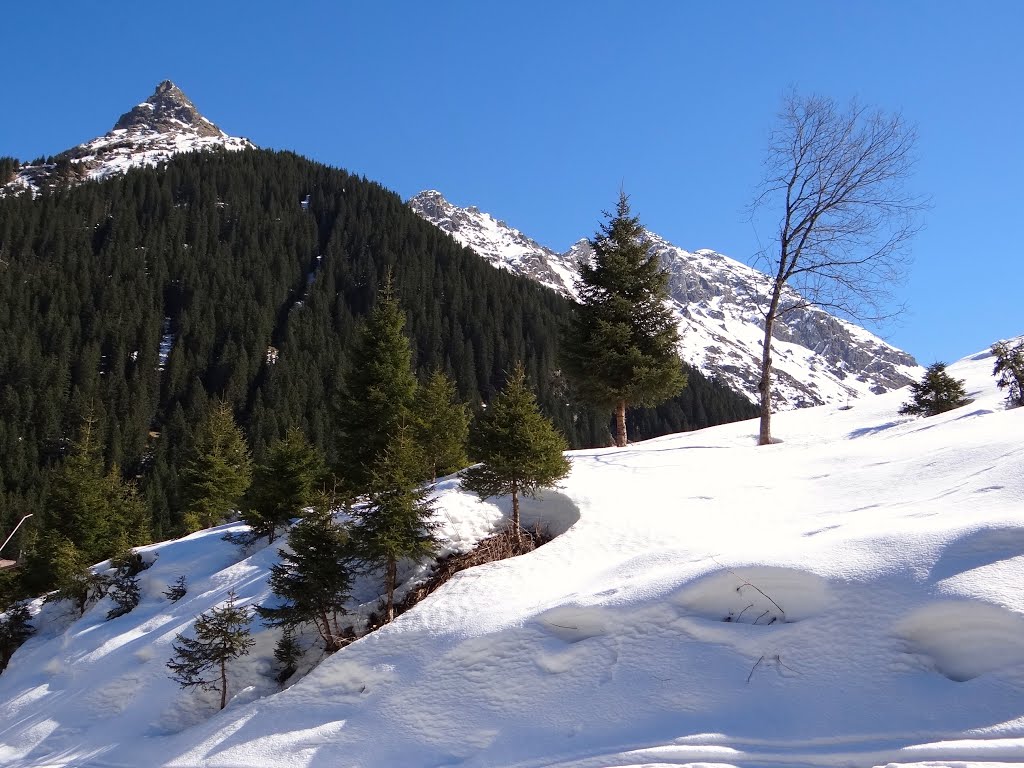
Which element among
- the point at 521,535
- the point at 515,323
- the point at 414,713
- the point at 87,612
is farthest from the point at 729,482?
the point at 515,323

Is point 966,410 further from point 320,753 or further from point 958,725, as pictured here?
point 320,753

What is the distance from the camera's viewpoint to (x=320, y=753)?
8.77 meters

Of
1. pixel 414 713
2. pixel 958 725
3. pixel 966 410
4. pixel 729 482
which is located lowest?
pixel 414 713

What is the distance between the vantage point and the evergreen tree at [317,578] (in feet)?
40.0

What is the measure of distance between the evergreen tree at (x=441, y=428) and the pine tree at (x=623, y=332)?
549 cm

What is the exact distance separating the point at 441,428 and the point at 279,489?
21.9 feet

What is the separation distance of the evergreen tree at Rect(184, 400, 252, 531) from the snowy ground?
16151mm

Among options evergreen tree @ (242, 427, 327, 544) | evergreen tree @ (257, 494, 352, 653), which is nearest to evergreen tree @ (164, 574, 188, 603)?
evergreen tree @ (242, 427, 327, 544)

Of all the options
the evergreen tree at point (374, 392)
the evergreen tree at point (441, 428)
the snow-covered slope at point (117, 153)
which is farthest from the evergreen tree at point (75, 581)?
the snow-covered slope at point (117, 153)

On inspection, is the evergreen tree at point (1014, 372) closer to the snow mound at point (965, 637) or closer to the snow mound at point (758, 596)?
the snow mound at point (758, 596)

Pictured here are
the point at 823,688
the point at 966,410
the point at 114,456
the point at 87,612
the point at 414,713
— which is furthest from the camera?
the point at 114,456

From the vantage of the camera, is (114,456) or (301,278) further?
(301,278)

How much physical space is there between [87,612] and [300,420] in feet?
239

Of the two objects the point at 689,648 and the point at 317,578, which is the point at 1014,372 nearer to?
the point at 689,648
